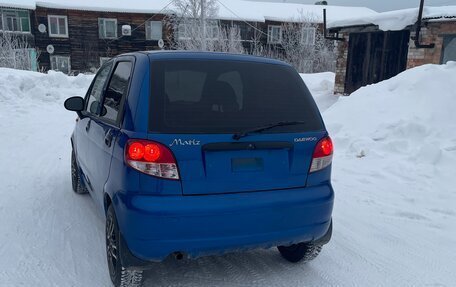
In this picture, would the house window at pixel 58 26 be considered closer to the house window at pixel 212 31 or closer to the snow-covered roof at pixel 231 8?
the snow-covered roof at pixel 231 8

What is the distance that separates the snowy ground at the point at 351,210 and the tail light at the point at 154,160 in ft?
3.40

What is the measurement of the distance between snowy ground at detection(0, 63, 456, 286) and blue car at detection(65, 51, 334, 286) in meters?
0.46

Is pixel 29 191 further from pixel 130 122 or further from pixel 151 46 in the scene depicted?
pixel 151 46

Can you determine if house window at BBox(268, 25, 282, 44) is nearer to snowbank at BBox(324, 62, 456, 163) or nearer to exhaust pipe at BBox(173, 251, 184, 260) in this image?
snowbank at BBox(324, 62, 456, 163)

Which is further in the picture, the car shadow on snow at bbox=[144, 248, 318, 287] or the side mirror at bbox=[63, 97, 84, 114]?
the side mirror at bbox=[63, 97, 84, 114]

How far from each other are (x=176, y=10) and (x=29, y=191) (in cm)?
2785

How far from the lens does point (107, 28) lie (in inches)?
1316

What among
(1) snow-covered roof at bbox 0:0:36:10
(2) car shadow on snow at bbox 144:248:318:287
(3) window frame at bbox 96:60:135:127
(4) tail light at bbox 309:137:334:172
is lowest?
(2) car shadow on snow at bbox 144:248:318:287

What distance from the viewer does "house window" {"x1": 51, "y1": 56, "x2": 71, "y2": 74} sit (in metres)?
33.3

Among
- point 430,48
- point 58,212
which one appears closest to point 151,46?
point 430,48

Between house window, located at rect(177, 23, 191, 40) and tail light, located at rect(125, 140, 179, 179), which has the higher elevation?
house window, located at rect(177, 23, 191, 40)

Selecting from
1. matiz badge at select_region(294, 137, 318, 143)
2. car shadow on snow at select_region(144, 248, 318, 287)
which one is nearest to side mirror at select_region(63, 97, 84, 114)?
car shadow on snow at select_region(144, 248, 318, 287)

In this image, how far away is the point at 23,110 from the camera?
40.1 feet

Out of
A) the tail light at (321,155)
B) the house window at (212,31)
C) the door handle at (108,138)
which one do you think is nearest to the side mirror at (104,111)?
the door handle at (108,138)
